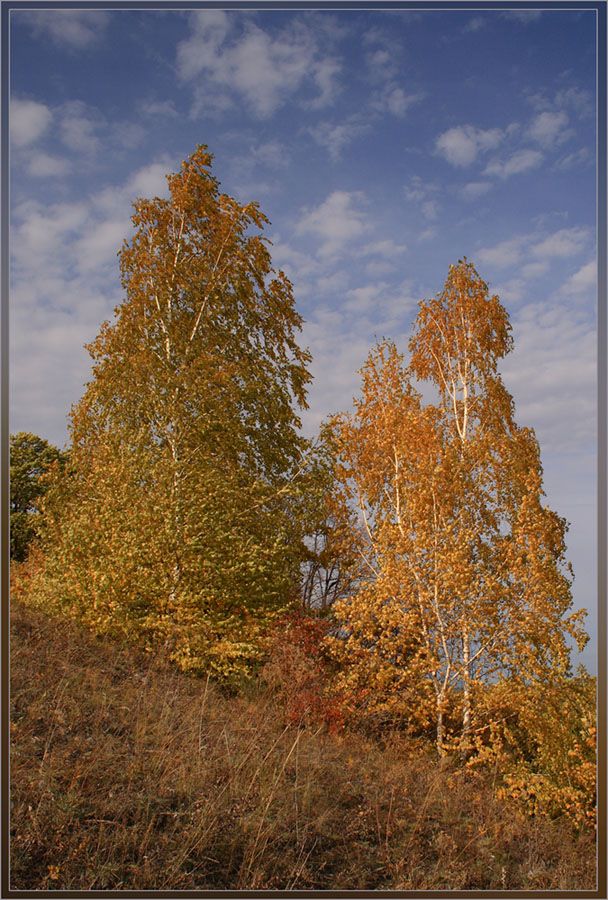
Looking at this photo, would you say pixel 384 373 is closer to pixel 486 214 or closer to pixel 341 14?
pixel 486 214

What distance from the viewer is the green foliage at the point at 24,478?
2153 centimetres

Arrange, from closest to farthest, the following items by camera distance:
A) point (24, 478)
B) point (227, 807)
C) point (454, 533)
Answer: point (227, 807) < point (454, 533) < point (24, 478)

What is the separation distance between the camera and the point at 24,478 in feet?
74.7

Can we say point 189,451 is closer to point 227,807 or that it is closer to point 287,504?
point 287,504

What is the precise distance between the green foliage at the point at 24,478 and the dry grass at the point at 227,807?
15746 millimetres

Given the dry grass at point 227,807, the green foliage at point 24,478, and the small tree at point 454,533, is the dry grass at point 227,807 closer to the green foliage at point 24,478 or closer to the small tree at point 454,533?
the small tree at point 454,533

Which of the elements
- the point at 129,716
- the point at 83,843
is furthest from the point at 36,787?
the point at 129,716

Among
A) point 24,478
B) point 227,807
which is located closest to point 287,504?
point 227,807

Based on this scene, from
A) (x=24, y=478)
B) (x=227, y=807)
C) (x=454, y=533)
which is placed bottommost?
(x=227, y=807)

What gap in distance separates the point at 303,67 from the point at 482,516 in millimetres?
5827

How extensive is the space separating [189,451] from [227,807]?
518cm

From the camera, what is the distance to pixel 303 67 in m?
5.52

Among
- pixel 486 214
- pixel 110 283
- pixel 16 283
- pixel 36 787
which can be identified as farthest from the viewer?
pixel 110 283

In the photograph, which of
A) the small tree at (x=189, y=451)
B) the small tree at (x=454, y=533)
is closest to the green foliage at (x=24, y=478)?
the small tree at (x=189, y=451)
